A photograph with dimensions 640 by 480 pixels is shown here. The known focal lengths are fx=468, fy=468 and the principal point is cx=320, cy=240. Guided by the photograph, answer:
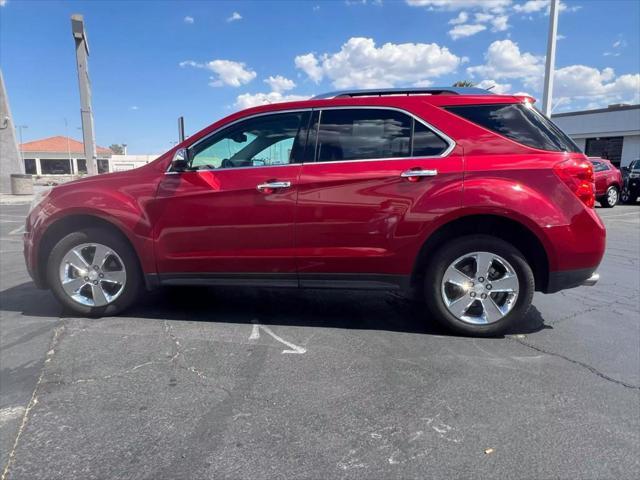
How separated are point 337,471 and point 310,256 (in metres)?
1.96

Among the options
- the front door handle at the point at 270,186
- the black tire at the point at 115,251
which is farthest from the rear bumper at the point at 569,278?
the black tire at the point at 115,251

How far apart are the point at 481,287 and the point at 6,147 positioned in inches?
1154

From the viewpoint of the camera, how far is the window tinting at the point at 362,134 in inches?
150

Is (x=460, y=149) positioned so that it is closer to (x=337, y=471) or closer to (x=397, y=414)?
(x=397, y=414)

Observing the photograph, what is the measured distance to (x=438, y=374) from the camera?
318 centimetres

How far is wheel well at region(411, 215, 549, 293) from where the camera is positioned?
3.76 m

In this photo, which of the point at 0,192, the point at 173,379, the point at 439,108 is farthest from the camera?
the point at 0,192

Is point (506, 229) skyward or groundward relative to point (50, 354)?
skyward

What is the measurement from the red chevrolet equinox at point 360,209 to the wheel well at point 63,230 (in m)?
0.02

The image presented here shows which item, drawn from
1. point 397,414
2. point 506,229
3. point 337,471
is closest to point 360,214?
point 506,229

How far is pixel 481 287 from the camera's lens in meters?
3.79

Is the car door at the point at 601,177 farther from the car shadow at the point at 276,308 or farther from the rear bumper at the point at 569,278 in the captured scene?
the rear bumper at the point at 569,278

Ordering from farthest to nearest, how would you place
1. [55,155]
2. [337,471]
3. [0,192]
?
[55,155], [0,192], [337,471]

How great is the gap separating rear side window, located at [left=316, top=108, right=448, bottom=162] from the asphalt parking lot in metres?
1.50
